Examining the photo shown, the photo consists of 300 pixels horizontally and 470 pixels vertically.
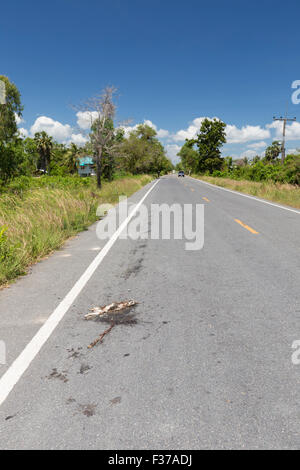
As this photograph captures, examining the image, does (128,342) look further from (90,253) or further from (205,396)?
(90,253)

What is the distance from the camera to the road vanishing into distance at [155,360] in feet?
7.00

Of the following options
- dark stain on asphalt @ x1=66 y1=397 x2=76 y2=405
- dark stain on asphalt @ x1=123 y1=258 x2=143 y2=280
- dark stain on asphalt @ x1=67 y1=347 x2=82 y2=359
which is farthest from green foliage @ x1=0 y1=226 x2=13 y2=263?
Result: dark stain on asphalt @ x1=66 y1=397 x2=76 y2=405

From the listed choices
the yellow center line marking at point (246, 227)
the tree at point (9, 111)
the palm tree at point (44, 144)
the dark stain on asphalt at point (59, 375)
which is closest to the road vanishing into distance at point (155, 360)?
the dark stain on asphalt at point (59, 375)

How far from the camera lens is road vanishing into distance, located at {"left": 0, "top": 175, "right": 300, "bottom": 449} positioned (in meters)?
2.13

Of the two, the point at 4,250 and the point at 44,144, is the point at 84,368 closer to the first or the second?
the point at 4,250

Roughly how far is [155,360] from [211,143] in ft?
279

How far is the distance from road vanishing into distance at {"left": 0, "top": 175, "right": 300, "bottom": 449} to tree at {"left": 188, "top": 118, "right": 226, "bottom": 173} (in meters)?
80.2

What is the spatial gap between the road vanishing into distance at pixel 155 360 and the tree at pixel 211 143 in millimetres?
80203

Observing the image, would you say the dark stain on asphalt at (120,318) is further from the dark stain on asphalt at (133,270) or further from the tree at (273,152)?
the tree at (273,152)

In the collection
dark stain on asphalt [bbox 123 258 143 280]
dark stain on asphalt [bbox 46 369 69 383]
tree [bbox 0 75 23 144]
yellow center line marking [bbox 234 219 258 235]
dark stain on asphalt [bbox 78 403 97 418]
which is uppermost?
tree [bbox 0 75 23 144]

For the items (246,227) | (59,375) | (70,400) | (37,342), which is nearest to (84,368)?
(59,375)

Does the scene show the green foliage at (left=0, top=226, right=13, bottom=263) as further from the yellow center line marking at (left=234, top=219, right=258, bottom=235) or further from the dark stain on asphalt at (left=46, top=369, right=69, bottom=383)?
the yellow center line marking at (left=234, top=219, right=258, bottom=235)

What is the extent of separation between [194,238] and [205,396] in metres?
6.22
